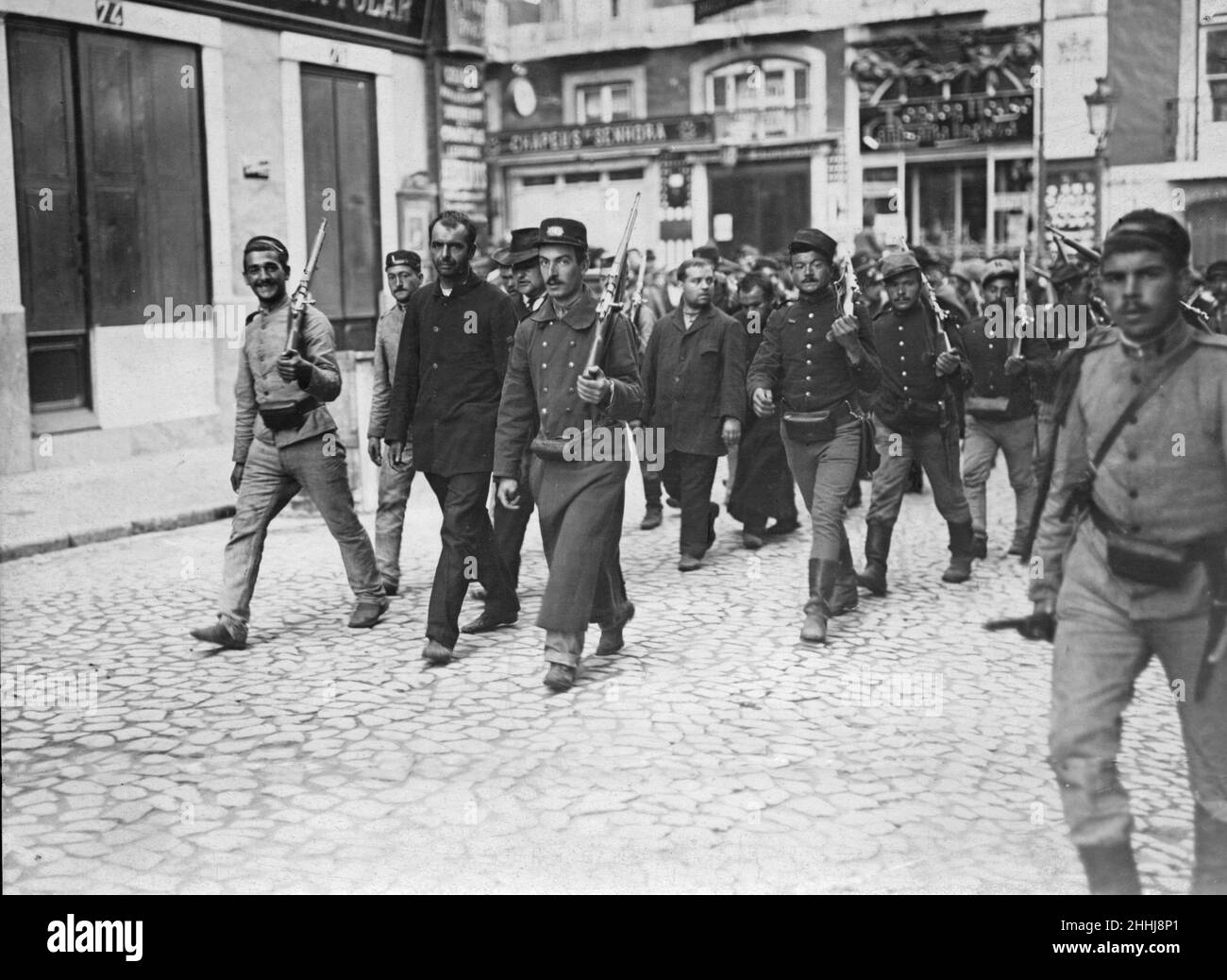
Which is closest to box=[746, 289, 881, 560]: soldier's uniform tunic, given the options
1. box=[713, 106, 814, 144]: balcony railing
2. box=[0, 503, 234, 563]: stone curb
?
box=[0, 503, 234, 563]: stone curb

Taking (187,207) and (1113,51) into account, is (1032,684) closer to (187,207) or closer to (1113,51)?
(1113,51)

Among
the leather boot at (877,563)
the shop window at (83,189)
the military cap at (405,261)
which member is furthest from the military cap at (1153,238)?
the shop window at (83,189)

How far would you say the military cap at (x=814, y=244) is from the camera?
732 centimetres

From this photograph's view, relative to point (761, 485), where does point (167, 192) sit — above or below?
above

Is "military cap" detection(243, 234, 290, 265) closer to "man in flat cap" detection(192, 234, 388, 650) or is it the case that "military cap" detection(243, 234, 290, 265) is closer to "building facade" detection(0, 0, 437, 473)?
"man in flat cap" detection(192, 234, 388, 650)

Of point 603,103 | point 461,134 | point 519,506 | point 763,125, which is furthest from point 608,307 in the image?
point 603,103

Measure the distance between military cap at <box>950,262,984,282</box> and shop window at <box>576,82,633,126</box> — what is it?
21.9ft

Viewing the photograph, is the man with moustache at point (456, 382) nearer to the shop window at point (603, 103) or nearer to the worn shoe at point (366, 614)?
the worn shoe at point (366, 614)

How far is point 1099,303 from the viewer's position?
1040 cm

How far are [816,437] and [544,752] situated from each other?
108 inches

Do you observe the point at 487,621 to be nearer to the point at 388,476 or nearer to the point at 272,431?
the point at 388,476

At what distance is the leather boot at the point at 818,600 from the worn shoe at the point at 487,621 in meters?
1.54

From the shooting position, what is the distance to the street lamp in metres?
8.65
